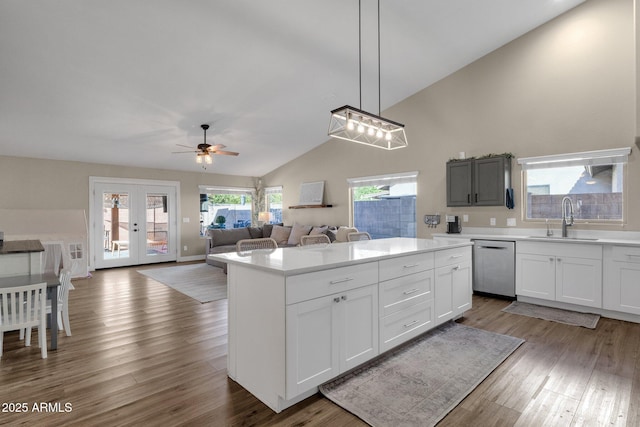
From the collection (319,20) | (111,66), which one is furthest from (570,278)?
(111,66)

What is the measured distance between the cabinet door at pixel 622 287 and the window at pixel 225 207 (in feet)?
25.8

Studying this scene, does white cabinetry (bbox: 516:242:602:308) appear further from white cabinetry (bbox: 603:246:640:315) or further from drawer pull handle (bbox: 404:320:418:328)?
drawer pull handle (bbox: 404:320:418:328)

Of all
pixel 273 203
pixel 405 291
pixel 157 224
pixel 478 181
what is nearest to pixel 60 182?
pixel 157 224

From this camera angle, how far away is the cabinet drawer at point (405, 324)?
251cm

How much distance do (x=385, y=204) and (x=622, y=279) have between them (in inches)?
143

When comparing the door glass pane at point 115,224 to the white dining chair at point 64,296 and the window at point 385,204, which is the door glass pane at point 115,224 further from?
the window at point 385,204

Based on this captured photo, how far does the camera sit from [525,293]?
166 inches

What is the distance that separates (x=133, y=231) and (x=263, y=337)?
6763mm

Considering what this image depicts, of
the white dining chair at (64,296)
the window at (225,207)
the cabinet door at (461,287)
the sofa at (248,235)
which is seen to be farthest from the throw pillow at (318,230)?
the white dining chair at (64,296)

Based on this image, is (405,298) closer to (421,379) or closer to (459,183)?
(421,379)

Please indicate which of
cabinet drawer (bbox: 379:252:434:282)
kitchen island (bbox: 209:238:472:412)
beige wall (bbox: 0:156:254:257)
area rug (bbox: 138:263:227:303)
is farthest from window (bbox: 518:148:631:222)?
beige wall (bbox: 0:156:254:257)

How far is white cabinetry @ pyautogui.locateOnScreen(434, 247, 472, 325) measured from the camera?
123 inches

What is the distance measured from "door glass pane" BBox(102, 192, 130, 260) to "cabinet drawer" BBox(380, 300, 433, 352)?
696cm

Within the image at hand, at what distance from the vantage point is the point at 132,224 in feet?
24.4
